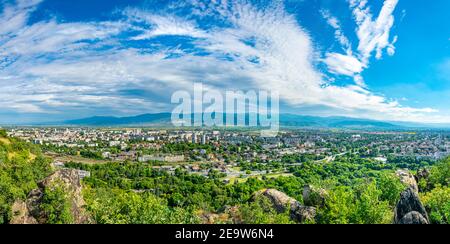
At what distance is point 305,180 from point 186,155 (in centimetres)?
2203

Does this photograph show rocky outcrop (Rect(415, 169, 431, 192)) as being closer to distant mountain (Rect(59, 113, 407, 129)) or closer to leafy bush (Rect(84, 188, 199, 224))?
leafy bush (Rect(84, 188, 199, 224))

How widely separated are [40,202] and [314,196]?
29.8 ft

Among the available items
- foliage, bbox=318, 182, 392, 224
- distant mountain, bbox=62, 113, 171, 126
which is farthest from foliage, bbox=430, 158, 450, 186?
distant mountain, bbox=62, 113, 171, 126

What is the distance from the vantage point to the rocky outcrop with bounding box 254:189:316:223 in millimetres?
9798

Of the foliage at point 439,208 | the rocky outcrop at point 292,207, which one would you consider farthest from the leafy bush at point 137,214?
the foliage at point 439,208

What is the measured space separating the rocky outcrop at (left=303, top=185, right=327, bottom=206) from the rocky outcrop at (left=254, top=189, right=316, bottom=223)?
775mm

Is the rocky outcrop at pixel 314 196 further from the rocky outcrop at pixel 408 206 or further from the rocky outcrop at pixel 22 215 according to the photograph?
the rocky outcrop at pixel 22 215

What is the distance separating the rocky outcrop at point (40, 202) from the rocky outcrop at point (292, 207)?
6.20 metres

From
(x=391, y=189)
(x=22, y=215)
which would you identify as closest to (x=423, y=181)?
(x=391, y=189)

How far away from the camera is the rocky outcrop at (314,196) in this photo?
1102cm
